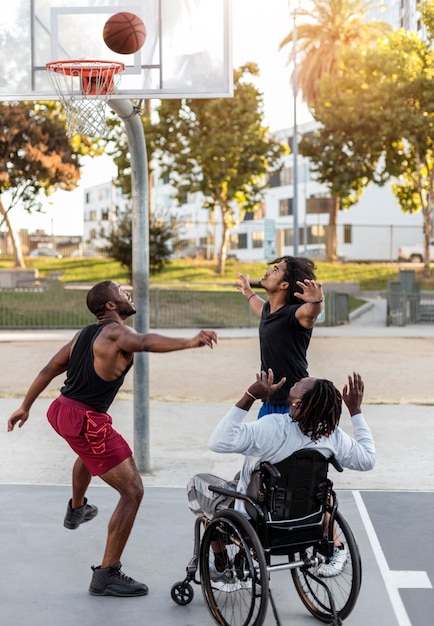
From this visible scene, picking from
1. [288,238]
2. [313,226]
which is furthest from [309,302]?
[313,226]

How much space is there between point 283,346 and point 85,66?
4.20 m

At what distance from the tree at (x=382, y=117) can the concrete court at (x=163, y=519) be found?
28.3m

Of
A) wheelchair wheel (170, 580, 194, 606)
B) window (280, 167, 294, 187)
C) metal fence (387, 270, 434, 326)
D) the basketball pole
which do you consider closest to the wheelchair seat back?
wheelchair wheel (170, 580, 194, 606)

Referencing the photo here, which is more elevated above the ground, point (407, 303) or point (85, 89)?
point (85, 89)

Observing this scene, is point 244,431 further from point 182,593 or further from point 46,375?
point 46,375

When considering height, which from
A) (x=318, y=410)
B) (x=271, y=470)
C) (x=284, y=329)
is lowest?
(x=271, y=470)

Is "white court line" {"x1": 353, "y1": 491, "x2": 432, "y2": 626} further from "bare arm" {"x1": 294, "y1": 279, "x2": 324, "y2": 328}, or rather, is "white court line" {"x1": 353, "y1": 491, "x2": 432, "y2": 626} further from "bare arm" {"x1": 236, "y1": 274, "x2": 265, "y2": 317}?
"bare arm" {"x1": 236, "y1": 274, "x2": 265, "y2": 317}

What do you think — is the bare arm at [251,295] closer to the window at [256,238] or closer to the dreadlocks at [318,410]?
the dreadlocks at [318,410]

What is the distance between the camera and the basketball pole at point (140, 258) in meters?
8.34

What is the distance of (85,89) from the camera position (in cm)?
893

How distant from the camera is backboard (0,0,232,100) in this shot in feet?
30.4

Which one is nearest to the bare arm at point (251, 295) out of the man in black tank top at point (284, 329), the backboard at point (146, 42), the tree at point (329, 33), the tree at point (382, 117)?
the man in black tank top at point (284, 329)

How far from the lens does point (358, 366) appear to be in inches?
699

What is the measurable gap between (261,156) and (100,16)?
3106cm
